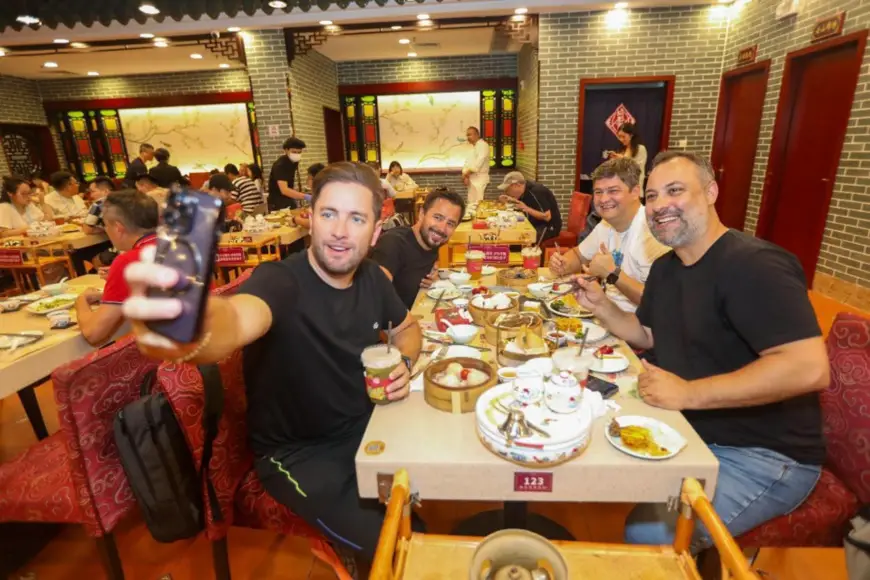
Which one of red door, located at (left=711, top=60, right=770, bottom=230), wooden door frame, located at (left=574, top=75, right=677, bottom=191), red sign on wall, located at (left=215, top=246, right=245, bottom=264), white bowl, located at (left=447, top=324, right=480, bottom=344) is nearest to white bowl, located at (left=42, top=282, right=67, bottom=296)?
red sign on wall, located at (left=215, top=246, right=245, bottom=264)

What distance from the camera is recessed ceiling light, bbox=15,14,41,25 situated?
6594 millimetres

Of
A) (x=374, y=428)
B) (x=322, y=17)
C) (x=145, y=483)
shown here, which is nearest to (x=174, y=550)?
(x=145, y=483)

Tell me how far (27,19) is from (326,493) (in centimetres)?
886

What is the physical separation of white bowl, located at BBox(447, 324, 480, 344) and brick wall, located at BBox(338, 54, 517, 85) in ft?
31.8

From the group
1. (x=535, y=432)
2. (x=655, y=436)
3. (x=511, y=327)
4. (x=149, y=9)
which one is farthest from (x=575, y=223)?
(x=149, y=9)

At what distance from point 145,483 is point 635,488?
143 cm

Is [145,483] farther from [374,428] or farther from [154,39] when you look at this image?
[154,39]

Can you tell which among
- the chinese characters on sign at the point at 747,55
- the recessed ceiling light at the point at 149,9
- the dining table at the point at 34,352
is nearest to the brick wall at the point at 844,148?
the chinese characters on sign at the point at 747,55

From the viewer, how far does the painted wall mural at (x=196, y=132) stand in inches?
438

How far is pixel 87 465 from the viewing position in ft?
4.69

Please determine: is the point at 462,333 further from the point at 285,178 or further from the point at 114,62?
the point at 114,62

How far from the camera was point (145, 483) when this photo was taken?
1.43 m

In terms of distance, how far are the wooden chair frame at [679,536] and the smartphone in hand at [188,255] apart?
547 mm

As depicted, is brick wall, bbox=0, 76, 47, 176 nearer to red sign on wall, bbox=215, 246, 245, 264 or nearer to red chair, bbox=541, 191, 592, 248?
red sign on wall, bbox=215, 246, 245, 264
